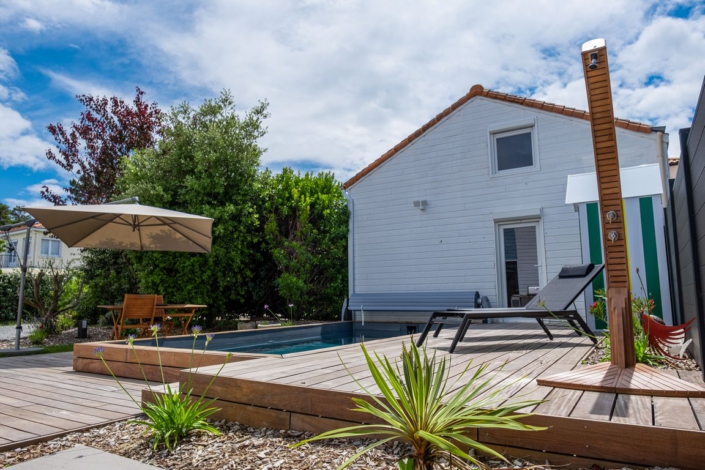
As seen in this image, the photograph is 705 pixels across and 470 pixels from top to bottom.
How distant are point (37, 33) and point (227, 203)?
23.2 feet

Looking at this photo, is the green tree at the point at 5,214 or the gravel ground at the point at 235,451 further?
the green tree at the point at 5,214

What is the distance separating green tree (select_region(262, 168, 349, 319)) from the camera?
34.0ft

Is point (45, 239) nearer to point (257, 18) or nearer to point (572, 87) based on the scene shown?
point (257, 18)

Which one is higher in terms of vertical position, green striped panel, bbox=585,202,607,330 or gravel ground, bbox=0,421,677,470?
green striped panel, bbox=585,202,607,330

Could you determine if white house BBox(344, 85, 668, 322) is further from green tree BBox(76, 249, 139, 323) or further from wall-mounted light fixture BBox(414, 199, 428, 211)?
green tree BBox(76, 249, 139, 323)

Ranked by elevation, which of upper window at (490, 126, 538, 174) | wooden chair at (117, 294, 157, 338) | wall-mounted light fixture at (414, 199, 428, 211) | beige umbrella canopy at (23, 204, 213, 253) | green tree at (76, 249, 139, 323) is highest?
upper window at (490, 126, 538, 174)

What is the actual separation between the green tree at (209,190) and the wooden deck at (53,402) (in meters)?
4.24

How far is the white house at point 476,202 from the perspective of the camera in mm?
8281

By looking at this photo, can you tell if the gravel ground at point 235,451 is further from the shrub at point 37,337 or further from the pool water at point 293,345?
the shrub at point 37,337

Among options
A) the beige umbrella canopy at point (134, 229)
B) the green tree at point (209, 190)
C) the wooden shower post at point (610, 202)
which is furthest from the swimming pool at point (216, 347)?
the green tree at point (209, 190)

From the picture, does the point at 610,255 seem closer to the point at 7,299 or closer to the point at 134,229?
the point at 134,229

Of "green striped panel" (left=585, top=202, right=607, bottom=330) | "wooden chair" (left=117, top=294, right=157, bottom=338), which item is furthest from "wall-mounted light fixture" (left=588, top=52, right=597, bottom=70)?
"wooden chair" (left=117, top=294, right=157, bottom=338)

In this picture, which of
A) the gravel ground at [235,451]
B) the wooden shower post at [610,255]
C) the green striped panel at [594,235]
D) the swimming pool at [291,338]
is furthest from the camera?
the swimming pool at [291,338]

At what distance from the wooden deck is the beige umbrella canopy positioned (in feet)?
7.38
